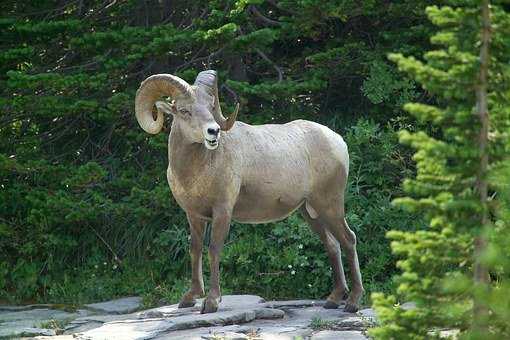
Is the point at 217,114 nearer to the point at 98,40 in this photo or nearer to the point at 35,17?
the point at 98,40

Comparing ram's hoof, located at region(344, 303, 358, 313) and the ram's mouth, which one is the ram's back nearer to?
the ram's mouth

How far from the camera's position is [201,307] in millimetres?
8906

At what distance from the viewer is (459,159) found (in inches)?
187

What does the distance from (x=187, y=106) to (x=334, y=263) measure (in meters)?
2.20

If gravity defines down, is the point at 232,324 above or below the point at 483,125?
below

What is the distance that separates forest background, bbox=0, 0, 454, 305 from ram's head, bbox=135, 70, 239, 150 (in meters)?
2.09

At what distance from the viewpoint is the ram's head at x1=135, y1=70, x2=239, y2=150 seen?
8.59 metres

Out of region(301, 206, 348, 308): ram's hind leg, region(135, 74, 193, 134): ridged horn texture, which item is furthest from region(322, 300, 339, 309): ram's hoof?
region(135, 74, 193, 134): ridged horn texture

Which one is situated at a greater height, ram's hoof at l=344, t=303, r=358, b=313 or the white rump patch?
the white rump patch

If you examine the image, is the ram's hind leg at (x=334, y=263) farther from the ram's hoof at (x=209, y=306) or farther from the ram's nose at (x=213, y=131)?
the ram's nose at (x=213, y=131)

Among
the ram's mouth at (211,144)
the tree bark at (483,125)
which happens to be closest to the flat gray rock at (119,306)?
the ram's mouth at (211,144)

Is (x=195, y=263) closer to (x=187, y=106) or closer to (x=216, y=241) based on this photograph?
(x=216, y=241)

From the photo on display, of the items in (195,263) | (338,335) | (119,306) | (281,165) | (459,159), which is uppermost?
(459,159)

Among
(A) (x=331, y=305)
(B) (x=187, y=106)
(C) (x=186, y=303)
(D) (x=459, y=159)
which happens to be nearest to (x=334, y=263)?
(A) (x=331, y=305)
